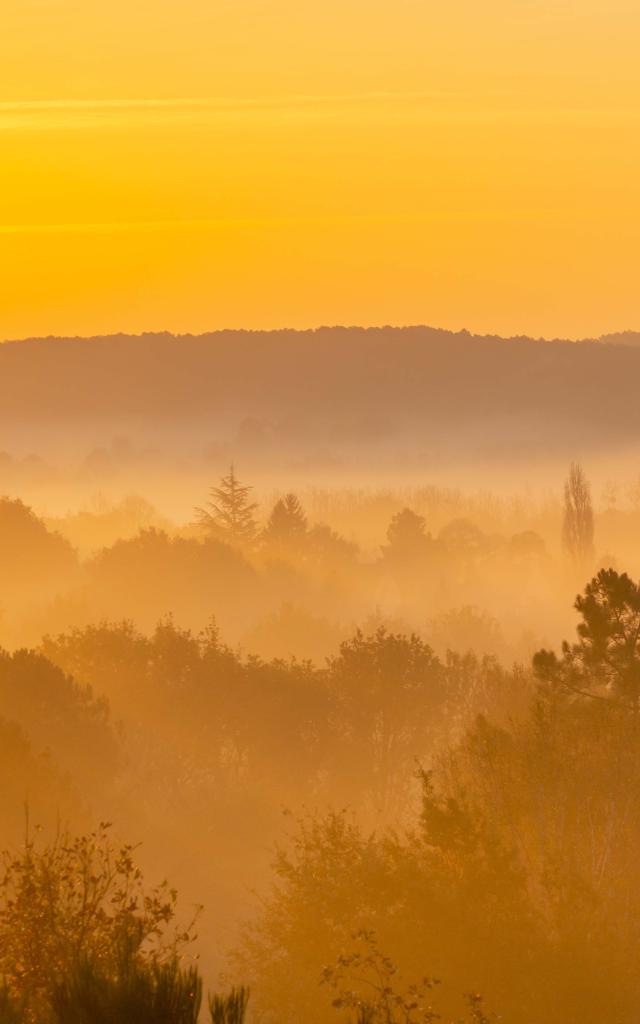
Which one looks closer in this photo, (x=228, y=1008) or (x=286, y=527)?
(x=228, y=1008)

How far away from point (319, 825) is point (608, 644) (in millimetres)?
11211

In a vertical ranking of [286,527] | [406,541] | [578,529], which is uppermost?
[578,529]

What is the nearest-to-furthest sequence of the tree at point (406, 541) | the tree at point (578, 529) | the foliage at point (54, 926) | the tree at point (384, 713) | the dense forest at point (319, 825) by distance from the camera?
the foliage at point (54, 926) → the dense forest at point (319, 825) → the tree at point (384, 713) → the tree at point (406, 541) → the tree at point (578, 529)

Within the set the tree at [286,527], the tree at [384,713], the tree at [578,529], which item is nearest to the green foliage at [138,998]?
the tree at [384,713]

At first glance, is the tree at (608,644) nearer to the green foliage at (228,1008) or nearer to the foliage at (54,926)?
the foliage at (54,926)

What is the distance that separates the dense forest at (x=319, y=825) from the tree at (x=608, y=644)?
0.28ft

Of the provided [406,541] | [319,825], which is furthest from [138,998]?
[406,541]

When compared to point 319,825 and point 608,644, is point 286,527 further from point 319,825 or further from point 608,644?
point 608,644

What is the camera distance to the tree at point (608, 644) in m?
47.3

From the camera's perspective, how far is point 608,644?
47812 millimetres

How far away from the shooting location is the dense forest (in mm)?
25031

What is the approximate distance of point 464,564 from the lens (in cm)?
16825

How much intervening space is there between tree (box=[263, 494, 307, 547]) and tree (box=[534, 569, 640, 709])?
109112 millimetres

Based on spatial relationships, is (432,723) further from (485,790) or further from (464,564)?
(464,564)
